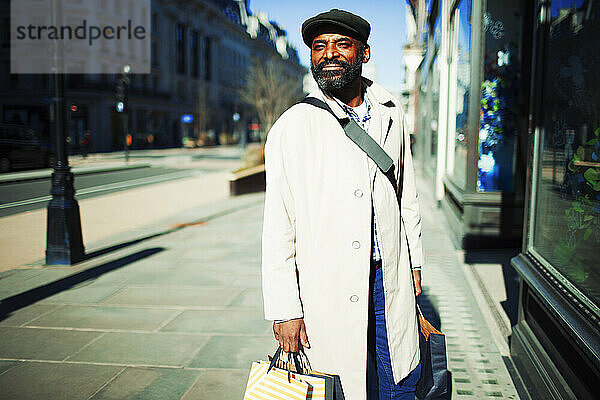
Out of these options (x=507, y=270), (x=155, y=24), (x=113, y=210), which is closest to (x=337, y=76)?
(x=507, y=270)

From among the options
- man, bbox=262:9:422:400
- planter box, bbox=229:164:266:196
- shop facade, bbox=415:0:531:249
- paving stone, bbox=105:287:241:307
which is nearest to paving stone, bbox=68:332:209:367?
paving stone, bbox=105:287:241:307

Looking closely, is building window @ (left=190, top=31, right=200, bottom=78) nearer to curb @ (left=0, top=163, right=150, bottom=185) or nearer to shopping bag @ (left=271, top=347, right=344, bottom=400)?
curb @ (left=0, top=163, right=150, bottom=185)

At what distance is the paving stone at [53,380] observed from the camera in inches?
126

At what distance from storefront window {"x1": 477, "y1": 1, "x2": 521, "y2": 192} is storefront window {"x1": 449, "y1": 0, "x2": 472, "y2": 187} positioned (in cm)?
44

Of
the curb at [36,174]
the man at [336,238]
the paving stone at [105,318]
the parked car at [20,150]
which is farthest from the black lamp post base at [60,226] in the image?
the parked car at [20,150]

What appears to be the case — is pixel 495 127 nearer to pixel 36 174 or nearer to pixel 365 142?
pixel 365 142

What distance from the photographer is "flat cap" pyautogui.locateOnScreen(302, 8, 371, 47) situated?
2119 millimetres

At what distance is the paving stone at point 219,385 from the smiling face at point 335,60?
6.46 ft

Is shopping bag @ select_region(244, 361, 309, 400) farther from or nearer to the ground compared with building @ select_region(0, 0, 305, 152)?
nearer to the ground

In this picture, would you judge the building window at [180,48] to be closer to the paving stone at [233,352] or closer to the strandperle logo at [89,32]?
the strandperle logo at [89,32]

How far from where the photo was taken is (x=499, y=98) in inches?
262

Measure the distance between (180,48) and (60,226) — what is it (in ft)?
196

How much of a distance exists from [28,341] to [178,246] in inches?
140

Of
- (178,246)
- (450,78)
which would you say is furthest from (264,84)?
(178,246)
